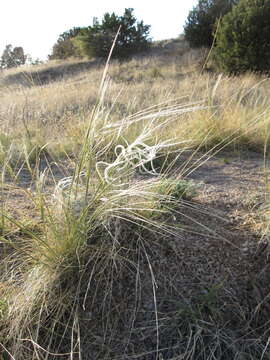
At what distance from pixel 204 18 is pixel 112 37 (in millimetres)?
4881

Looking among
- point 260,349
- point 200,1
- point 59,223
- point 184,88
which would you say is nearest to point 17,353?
point 59,223

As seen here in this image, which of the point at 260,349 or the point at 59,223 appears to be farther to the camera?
the point at 59,223

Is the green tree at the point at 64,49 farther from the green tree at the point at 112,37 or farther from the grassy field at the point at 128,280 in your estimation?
the grassy field at the point at 128,280

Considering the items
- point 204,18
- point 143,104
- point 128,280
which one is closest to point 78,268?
point 128,280

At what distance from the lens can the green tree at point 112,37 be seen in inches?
590

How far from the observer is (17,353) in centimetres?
109

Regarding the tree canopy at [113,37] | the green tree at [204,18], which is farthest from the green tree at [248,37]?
the tree canopy at [113,37]

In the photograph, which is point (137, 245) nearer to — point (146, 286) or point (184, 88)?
point (146, 286)

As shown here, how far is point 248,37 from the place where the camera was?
8.38 m

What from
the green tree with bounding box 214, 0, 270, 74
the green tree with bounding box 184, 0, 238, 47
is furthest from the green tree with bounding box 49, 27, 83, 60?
the green tree with bounding box 214, 0, 270, 74

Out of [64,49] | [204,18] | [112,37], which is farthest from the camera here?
[64,49]

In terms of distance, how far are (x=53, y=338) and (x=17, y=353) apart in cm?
13

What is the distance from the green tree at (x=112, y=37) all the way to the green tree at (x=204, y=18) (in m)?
3.84

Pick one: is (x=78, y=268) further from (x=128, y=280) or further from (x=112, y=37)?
(x=112, y=37)
